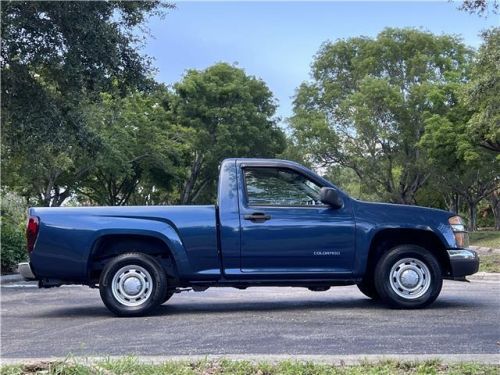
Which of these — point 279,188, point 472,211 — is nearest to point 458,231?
point 279,188

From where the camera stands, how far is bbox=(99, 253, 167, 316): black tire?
7.46 meters

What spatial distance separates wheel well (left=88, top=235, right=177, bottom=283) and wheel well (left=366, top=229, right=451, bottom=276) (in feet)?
8.15

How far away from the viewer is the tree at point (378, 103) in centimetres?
3356

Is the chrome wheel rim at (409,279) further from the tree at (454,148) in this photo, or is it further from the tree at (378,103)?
the tree at (378,103)

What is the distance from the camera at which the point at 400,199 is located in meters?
37.5

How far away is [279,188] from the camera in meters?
7.96

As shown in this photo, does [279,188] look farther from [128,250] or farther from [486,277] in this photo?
[486,277]

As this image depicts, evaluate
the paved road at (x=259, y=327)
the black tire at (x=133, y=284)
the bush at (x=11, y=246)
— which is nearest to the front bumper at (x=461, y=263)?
the paved road at (x=259, y=327)

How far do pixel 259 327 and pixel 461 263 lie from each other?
2.85 meters

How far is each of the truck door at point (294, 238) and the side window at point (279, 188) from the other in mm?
33

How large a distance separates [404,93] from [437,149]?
667 cm

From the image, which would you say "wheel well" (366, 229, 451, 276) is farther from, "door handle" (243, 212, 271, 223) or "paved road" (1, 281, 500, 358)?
"door handle" (243, 212, 271, 223)

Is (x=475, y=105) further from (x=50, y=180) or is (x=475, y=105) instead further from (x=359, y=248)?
(x=50, y=180)

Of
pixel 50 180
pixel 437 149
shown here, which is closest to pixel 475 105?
pixel 437 149
